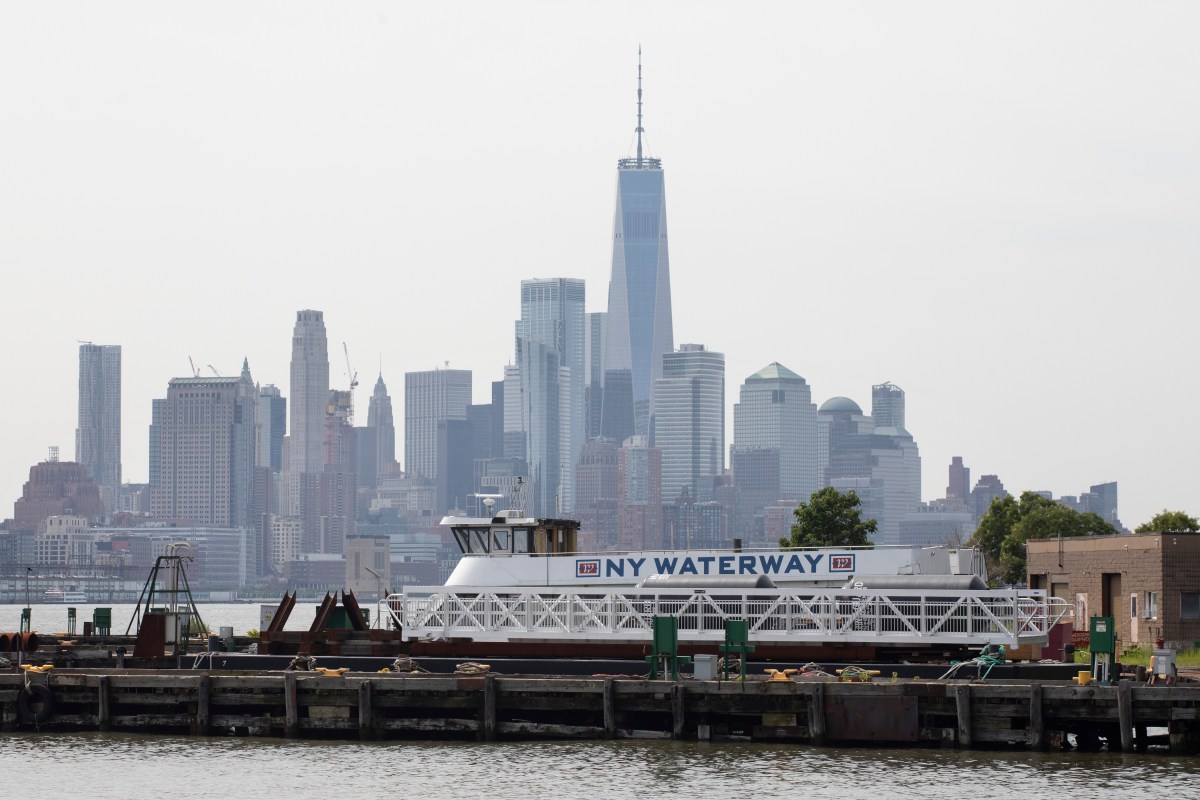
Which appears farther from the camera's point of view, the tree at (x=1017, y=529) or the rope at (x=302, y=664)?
the tree at (x=1017, y=529)

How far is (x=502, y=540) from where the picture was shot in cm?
5625

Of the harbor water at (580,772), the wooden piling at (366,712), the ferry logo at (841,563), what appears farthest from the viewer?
the ferry logo at (841,563)

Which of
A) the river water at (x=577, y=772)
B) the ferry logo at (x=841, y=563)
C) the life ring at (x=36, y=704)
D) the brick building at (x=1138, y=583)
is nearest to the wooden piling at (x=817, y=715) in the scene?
the river water at (x=577, y=772)

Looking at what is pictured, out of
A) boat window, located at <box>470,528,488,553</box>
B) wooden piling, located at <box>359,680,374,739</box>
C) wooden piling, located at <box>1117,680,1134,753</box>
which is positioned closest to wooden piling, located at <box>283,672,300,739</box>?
wooden piling, located at <box>359,680,374,739</box>

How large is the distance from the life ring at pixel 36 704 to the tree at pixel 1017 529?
73.4m

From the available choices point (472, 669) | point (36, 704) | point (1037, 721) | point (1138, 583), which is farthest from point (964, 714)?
point (1138, 583)

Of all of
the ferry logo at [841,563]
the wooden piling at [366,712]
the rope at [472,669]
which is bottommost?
the wooden piling at [366,712]

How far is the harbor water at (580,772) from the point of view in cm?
3882

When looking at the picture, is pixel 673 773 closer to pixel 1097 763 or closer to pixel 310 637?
pixel 1097 763

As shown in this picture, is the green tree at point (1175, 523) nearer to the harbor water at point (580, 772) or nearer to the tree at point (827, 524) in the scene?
the tree at point (827, 524)

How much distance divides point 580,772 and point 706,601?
9864mm

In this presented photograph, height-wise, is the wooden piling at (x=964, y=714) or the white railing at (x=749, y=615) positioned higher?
the white railing at (x=749, y=615)

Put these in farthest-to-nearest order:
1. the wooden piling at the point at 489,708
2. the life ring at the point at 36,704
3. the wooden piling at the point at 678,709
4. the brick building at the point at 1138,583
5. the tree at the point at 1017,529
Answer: the tree at the point at 1017,529
the brick building at the point at 1138,583
the life ring at the point at 36,704
the wooden piling at the point at 489,708
the wooden piling at the point at 678,709

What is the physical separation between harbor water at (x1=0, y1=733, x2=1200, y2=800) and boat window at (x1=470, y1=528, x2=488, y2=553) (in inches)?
465
